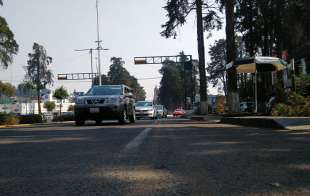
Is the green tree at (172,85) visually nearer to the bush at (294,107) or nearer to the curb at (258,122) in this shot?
the curb at (258,122)

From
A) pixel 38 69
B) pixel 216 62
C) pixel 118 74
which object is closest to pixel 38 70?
pixel 38 69

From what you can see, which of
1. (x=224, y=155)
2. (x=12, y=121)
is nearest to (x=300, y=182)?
(x=224, y=155)

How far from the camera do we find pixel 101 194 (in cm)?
460

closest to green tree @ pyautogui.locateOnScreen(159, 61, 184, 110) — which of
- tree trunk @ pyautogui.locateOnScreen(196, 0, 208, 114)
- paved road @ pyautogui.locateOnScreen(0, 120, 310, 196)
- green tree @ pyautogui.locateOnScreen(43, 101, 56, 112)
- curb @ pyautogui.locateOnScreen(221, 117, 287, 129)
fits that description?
green tree @ pyautogui.locateOnScreen(43, 101, 56, 112)

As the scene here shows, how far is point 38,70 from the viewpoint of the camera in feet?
335

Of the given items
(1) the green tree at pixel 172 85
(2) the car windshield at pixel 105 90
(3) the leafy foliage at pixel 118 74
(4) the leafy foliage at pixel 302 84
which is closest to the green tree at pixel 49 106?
(3) the leafy foliage at pixel 118 74

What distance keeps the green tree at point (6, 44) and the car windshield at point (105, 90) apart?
30542 millimetres

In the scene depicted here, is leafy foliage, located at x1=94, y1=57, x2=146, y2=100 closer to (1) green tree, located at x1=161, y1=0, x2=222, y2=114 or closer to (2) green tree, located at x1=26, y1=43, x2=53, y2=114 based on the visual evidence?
(2) green tree, located at x1=26, y1=43, x2=53, y2=114

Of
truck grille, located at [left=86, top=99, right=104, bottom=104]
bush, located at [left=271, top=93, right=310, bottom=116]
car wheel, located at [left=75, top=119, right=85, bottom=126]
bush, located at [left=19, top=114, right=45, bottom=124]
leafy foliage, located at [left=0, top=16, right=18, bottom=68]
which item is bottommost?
bush, located at [left=19, top=114, right=45, bottom=124]

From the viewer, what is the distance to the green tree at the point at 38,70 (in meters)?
102

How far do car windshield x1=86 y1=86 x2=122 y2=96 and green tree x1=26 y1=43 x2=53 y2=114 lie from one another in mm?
82206

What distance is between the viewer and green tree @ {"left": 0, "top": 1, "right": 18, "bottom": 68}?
163ft

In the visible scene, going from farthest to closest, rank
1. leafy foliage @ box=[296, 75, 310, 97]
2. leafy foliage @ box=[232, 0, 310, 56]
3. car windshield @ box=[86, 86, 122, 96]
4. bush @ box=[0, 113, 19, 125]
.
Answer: leafy foliage @ box=[232, 0, 310, 56], bush @ box=[0, 113, 19, 125], car windshield @ box=[86, 86, 122, 96], leafy foliage @ box=[296, 75, 310, 97]

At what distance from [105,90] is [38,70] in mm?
83859
